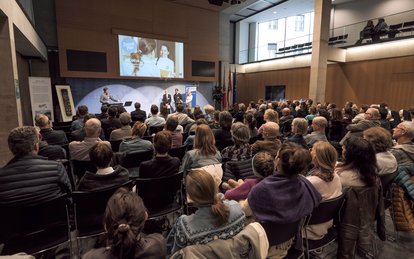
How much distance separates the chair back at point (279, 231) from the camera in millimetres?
1587

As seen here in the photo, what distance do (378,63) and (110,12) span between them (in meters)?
12.1

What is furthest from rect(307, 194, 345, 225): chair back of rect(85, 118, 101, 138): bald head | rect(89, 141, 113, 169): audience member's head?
rect(85, 118, 101, 138): bald head

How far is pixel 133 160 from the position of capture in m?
3.08

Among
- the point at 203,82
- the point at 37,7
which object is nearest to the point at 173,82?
the point at 203,82

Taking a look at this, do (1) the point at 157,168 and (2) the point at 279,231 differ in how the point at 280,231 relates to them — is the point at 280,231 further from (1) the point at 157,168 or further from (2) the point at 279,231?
(1) the point at 157,168

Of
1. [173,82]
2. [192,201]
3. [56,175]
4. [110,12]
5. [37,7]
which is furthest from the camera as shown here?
[173,82]

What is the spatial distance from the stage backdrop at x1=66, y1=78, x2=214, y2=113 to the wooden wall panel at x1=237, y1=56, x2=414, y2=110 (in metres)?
5.33

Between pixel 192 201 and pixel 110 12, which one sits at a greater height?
pixel 110 12

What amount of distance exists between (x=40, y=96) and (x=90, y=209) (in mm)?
7383

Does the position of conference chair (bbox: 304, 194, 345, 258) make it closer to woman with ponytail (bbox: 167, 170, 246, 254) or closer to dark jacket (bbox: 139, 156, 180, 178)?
woman with ponytail (bbox: 167, 170, 246, 254)

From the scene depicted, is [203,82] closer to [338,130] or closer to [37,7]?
[37,7]

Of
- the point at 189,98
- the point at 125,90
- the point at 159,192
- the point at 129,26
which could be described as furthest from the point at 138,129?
the point at 189,98

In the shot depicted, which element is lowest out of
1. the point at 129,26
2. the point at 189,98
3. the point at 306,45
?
the point at 189,98

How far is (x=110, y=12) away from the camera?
1052 centimetres
